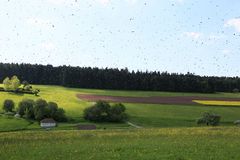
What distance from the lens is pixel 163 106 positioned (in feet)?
391

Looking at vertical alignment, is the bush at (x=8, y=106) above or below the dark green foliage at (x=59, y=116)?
above

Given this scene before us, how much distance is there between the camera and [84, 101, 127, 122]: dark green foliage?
3949 inches

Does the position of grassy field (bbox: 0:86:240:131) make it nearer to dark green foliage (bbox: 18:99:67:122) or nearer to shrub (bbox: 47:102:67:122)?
shrub (bbox: 47:102:67:122)

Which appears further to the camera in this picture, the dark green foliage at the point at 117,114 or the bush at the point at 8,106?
the bush at the point at 8,106

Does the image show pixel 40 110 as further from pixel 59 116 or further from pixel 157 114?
pixel 157 114

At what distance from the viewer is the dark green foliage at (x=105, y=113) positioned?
100m

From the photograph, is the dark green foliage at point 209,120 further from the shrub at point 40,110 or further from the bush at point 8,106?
the bush at point 8,106

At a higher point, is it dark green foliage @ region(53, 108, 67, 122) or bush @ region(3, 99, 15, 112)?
bush @ region(3, 99, 15, 112)

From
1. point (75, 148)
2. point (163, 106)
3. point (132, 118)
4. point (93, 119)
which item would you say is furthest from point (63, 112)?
point (75, 148)

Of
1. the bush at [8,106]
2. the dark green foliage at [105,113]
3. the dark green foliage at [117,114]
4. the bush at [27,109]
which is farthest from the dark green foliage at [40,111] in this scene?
the dark green foliage at [117,114]

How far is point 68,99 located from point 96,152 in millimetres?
111106

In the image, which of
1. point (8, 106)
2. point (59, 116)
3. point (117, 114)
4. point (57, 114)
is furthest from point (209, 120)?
point (8, 106)

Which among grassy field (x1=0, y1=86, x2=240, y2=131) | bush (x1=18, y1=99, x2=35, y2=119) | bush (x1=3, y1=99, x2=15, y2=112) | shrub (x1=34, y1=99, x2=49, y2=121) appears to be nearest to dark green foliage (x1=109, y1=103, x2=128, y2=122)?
grassy field (x1=0, y1=86, x2=240, y2=131)

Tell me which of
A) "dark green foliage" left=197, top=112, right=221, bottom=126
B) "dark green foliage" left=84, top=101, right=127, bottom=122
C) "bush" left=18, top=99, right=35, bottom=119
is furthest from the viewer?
"bush" left=18, top=99, right=35, bottom=119
